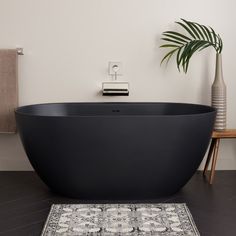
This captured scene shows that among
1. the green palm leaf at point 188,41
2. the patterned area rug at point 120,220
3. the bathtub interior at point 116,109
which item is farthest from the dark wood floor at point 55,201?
the green palm leaf at point 188,41

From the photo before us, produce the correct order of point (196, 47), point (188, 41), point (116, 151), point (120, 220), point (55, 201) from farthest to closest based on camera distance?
1. point (188, 41)
2. point (196, 47)
3. point (55, 201)
4. point (116, 151)
5. point (120, 220)

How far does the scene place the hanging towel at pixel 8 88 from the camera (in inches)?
154

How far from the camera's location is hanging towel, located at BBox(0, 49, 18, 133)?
3918 millimetres

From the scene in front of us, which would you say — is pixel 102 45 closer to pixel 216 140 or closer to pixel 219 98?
pixel 219 98

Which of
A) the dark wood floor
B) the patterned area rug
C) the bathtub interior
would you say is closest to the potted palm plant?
the bathtub interior

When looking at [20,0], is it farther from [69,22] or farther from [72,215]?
[72,215]

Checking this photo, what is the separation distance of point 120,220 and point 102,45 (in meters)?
1.66

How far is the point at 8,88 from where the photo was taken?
3938 millimetres

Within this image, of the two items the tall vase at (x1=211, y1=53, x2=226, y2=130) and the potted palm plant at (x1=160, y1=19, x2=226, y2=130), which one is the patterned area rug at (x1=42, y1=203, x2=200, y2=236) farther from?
the potted palm plant at (x1=160, y1=19, x2=226, y2=130)

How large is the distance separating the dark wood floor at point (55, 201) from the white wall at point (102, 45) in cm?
70

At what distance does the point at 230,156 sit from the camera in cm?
422

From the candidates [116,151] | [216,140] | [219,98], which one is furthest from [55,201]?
[219,98]

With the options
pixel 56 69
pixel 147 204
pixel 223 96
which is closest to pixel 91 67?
Result: pixel 56 69

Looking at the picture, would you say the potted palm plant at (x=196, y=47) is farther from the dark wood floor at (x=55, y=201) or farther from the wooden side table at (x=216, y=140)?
the dark wood floor at (x=55, y=201)
